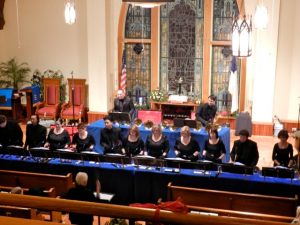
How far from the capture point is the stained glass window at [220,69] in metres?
12.7

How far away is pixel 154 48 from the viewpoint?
43.2 ft

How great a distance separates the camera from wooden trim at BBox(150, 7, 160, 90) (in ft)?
42.5

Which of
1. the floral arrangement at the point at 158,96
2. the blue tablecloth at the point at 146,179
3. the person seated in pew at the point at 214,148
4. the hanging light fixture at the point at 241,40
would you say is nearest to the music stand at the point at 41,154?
the blue tablecloth at the point at 146,179

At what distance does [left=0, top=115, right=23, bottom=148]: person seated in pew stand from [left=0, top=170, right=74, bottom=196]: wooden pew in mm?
1537

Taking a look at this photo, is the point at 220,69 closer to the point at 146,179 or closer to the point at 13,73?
the point at 13,73

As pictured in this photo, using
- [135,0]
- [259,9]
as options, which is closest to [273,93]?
[259,9]

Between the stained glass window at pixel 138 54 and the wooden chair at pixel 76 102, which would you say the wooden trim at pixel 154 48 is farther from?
the wooden chair at pixel 76 102

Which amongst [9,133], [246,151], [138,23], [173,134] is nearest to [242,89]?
[138,23]

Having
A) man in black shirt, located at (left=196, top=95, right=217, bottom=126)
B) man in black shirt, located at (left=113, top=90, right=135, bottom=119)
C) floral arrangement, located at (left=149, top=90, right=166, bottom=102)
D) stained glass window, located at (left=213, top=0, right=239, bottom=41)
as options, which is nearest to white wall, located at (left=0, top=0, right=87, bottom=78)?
floral arrangement, located at (left=149, top=90, right=166, bottom=102)

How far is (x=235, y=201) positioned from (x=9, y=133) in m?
4.81

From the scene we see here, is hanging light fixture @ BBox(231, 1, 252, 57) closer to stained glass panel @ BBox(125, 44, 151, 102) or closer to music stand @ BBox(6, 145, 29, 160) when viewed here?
music stand @ BBox(6, 145, 29, 160)

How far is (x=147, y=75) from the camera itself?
13453 mm

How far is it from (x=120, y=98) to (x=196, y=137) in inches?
96.3

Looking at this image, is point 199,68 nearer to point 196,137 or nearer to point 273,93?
point 273,93
